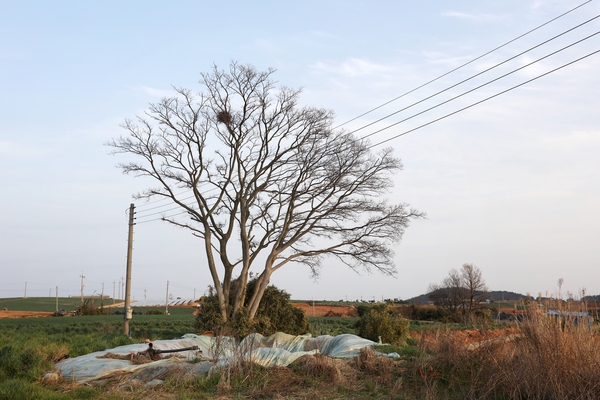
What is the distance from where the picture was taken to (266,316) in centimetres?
2619

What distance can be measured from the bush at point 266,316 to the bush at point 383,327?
171 inches

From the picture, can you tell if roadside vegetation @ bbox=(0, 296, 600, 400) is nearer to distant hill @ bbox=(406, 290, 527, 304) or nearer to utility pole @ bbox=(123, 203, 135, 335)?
distant hill @ bbox=(406, 290, 527, 304)

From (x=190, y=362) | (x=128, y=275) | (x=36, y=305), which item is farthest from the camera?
(x=36, y=305)

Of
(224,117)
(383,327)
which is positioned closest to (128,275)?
(224,117)

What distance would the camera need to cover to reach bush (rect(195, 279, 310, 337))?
2544 cm

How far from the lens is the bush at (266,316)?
83.5ft

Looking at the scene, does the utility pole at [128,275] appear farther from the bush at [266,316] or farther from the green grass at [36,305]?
the green grass at [36,305]

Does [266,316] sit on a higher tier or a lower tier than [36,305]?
higher

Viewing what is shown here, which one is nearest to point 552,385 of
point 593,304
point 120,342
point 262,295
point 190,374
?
point 593,304

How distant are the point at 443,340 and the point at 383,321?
11672 mm

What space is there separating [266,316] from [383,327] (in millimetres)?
6266

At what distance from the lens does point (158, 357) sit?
1366 centimetres

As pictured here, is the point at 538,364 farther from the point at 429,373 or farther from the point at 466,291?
the point at 466,291

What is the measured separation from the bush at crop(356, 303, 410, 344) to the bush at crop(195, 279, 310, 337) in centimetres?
434
